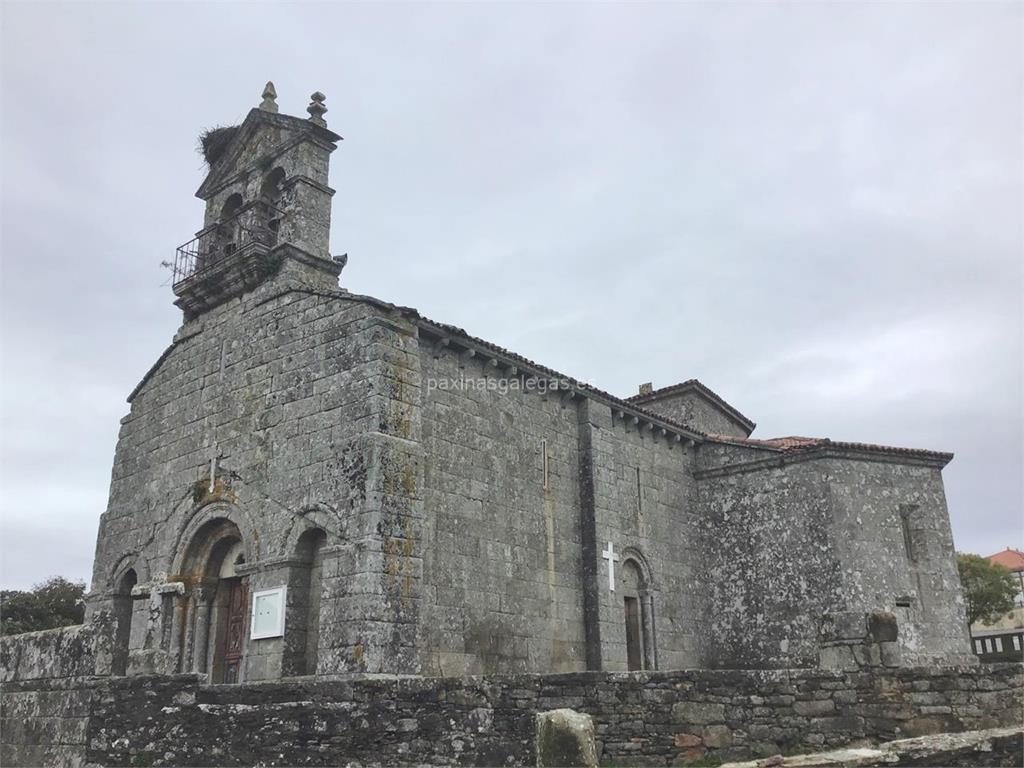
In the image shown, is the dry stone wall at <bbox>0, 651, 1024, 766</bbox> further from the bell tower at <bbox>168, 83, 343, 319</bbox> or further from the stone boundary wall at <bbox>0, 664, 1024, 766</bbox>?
the bell tower at <bbox>168, 83, 343, 319</bbox>

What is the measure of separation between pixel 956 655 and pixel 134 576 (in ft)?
53.0

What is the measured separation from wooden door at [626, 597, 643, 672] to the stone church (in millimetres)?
62

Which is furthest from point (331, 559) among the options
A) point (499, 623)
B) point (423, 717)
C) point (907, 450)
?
point (907, 450)

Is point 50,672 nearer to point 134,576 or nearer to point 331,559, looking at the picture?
point 331,559

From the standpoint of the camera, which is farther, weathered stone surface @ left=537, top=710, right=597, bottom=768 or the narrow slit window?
the narrow slit window

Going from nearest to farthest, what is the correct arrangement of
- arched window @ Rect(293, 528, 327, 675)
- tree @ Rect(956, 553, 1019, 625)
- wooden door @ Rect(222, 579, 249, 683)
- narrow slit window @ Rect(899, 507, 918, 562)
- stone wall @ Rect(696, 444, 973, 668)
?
1. arched window @ Rect(293, 528, 327, 675)
2. wooden door @ Rect(222, 579, 249, 683)
3. stone wall @ Rect(696, 444, 973, 668)
4. narrow slit window @ Rect(899, 507, 918, 562)
5. tree @ Rect(956, 553, 1019, 625)

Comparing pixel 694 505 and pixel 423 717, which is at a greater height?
pixel 694 505

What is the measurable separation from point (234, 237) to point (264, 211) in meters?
1.01

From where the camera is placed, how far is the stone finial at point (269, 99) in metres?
17.6

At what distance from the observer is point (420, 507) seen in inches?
518

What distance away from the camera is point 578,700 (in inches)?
324

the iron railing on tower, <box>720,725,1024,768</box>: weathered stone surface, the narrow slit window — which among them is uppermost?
the iron railing on tower

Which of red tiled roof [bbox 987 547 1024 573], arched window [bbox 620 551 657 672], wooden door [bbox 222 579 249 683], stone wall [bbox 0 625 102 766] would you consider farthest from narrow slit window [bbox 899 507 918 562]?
red tiled roof [bbox 987 547 1024 573]

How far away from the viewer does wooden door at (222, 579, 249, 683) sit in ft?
47.8
